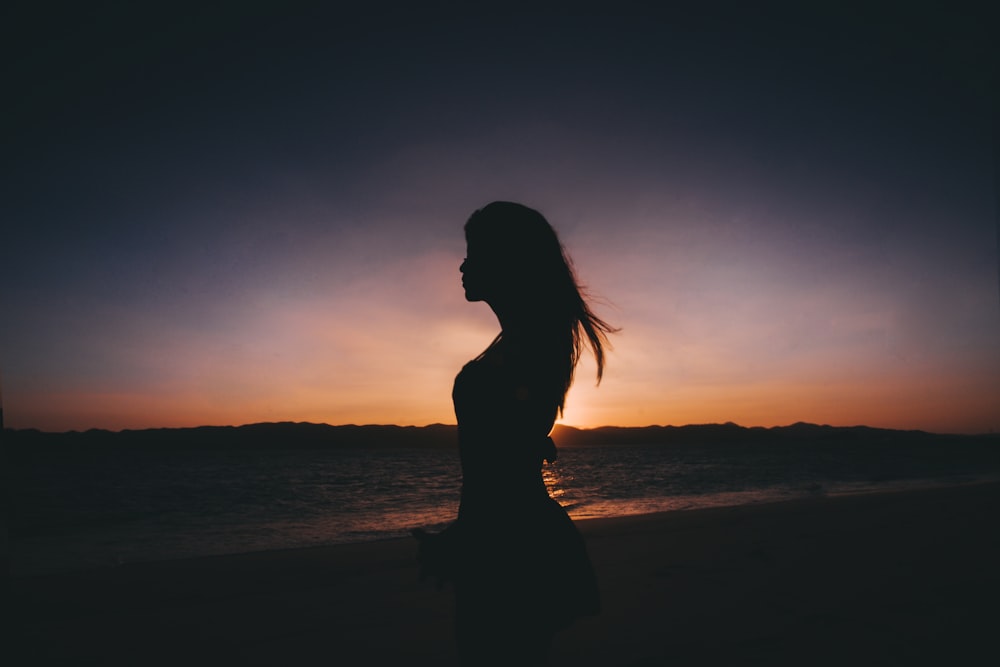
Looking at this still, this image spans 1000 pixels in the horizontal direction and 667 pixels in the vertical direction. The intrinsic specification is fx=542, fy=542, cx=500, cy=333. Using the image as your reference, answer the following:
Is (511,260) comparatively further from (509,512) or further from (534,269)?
(509,512)

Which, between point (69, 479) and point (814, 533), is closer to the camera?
point (814, 533)

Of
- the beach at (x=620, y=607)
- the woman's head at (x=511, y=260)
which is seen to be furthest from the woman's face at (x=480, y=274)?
the beach at (x=620, y=607)

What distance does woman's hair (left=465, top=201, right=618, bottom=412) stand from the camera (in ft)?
5.16

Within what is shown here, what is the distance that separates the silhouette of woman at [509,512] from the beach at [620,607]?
3.42 metres

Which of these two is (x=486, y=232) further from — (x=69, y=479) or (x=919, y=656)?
(x=69, y=479)

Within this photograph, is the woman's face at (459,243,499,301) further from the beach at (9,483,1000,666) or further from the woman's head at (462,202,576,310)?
the beach at (9,483,1000,666)

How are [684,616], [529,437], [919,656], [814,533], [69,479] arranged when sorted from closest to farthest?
[529,437]
[919,656]
[684,616]
[814,533]
[69,479]

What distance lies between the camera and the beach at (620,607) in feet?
14.5

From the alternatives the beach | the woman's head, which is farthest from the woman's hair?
the beach

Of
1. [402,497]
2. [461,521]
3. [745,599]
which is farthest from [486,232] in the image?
[402,497]

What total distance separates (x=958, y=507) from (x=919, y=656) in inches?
427

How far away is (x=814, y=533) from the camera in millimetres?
9461

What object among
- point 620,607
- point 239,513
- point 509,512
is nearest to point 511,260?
point 509,512

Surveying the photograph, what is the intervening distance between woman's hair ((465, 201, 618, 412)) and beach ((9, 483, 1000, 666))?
3633mm
